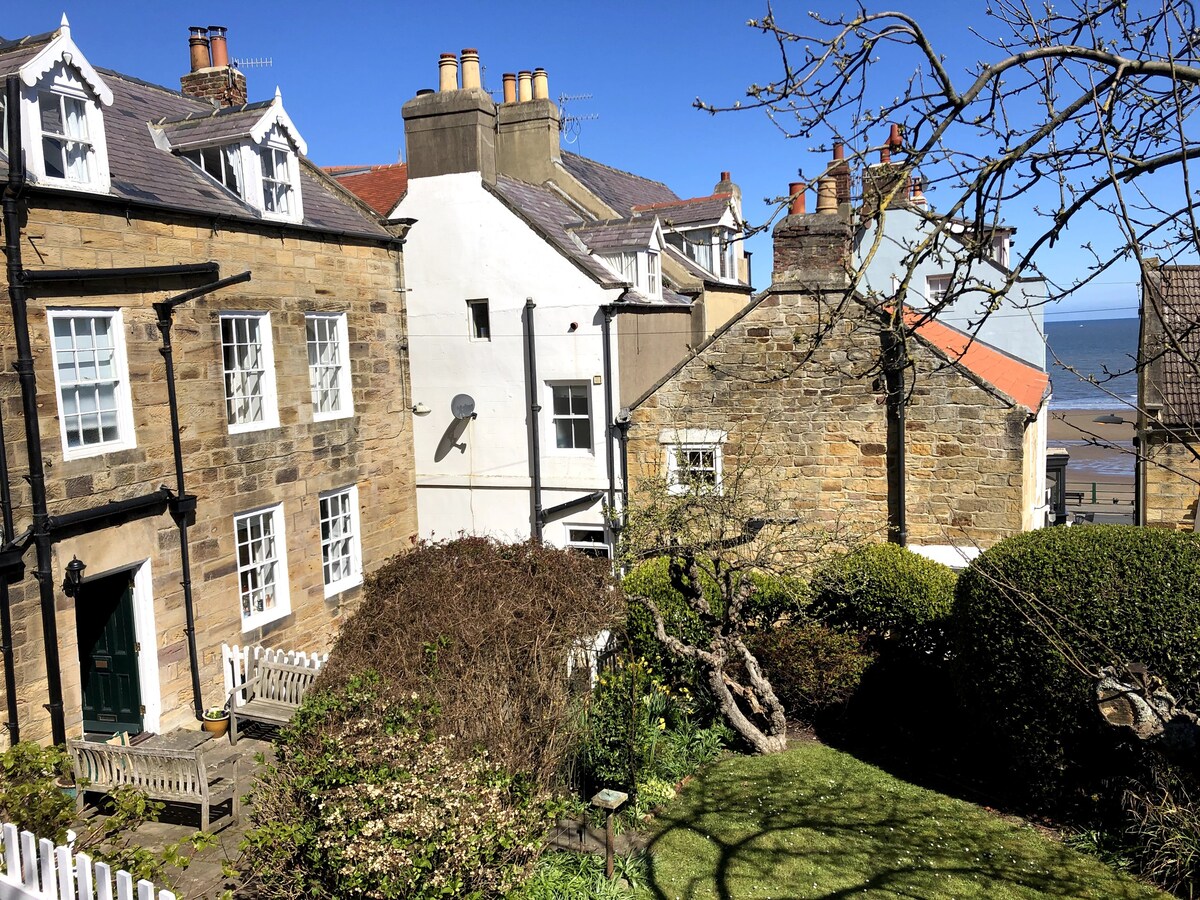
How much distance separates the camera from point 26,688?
36.4ft

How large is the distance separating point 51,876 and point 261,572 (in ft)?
28.1

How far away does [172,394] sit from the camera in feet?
42.4

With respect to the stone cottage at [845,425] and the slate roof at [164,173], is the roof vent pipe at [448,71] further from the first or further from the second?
the stone cottage at [845,425]

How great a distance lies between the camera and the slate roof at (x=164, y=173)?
12.6 m

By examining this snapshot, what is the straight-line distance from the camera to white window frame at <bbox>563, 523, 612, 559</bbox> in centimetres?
2025

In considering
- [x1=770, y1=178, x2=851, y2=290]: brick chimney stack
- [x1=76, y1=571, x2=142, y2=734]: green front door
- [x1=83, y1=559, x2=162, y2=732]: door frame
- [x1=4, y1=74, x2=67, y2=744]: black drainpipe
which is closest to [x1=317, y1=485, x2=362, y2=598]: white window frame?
[x1=83, y1=559, x2=162, y2=732]: door frame

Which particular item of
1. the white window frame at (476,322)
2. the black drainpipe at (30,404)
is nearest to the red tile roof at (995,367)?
the white window frame at (476,322)

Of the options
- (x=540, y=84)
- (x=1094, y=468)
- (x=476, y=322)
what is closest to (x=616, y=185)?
(x=540, y=84)

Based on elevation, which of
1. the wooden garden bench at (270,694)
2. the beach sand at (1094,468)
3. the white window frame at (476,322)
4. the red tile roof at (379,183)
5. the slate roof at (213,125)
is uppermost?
the red tile roof at (379,183)

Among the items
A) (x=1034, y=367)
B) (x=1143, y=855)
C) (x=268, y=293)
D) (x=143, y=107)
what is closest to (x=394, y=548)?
(x=268, y=293)

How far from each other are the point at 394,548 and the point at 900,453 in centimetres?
926

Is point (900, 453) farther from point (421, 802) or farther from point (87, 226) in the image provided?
point (87, 226)

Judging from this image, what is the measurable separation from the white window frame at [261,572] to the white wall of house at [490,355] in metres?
5.88

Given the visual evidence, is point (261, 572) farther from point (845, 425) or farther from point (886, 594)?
point (845, 425)
